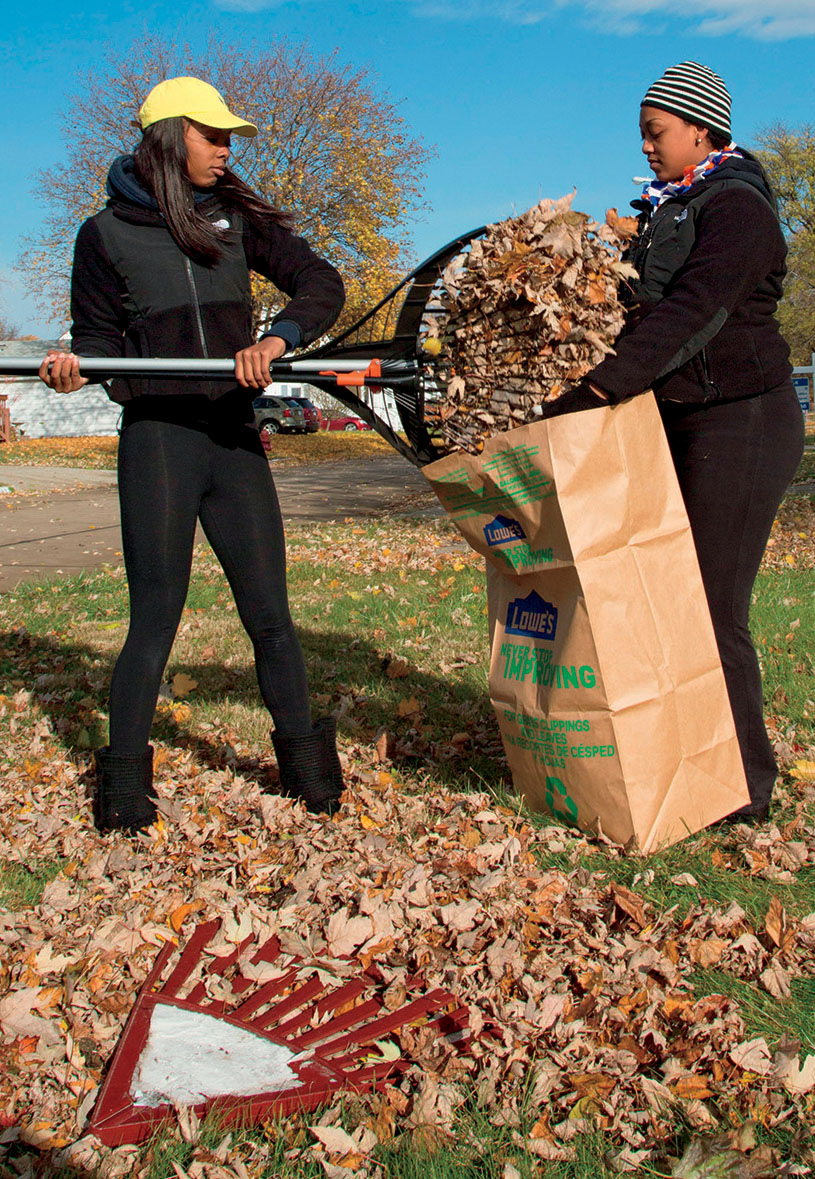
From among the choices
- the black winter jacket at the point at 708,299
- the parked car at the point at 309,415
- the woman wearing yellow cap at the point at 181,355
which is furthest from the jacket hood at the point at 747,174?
the parked car at the point at 309,415

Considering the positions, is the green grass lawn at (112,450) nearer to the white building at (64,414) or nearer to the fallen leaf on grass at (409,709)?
the white building at (64,414)

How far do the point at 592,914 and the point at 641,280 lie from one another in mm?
1633

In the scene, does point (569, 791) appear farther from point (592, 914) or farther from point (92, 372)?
point (92, 372)

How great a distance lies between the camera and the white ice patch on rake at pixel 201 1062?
6.35 ft

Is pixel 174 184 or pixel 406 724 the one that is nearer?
pixel 174 184

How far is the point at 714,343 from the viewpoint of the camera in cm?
259

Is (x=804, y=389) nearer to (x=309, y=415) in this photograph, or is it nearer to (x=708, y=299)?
(x=309, y=415)

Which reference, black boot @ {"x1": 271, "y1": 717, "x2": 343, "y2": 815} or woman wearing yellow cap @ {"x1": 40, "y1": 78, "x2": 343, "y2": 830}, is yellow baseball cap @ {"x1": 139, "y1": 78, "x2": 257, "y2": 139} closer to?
woman wearing yellow cap @ {"x1": 40, "y1": 78, "x2": 343, "y2": 830}

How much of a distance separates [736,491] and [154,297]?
1698 mm

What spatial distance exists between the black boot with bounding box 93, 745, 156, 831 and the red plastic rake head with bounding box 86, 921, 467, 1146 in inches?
25.0

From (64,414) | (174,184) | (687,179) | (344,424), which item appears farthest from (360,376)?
(344,424)

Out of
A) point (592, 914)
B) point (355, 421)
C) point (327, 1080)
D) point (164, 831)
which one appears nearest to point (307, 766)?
point (164, 831)

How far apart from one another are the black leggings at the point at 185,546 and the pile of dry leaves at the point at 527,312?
726mm

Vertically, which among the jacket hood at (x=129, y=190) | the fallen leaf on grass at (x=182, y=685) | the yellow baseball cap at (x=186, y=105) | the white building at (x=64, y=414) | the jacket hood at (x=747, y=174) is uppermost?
the white building at (x=64, y=414)
